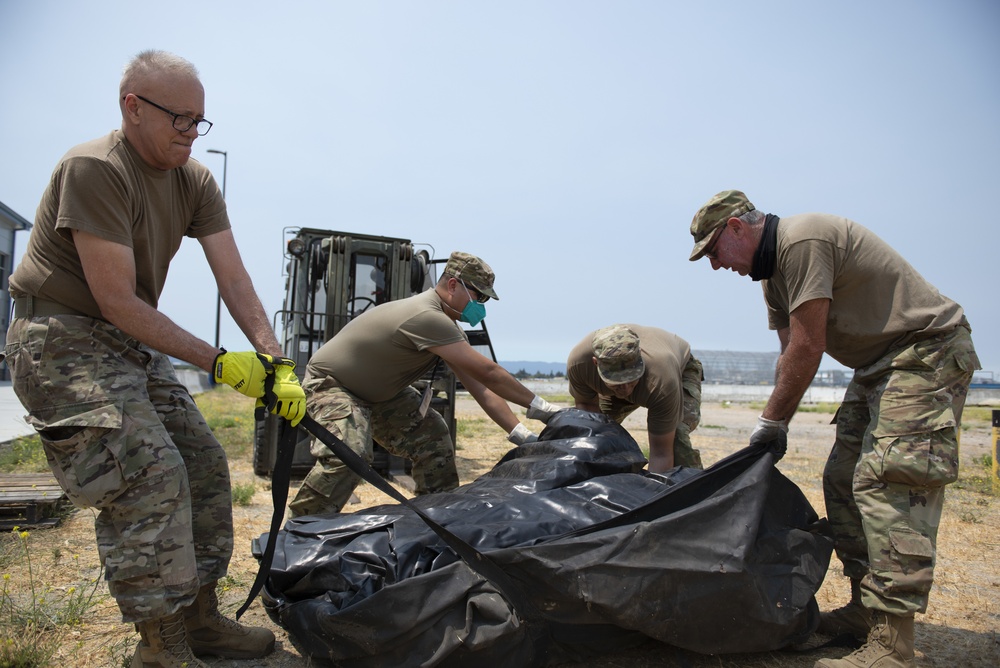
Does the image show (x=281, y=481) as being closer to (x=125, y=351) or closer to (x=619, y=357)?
(x=125, y=351)

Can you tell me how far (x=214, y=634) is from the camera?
253 centimetres

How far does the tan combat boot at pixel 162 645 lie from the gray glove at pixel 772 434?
6.74 feet

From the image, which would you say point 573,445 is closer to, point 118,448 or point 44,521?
point 118,448

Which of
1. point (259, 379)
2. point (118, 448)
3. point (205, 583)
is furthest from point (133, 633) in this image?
point (259, 379)

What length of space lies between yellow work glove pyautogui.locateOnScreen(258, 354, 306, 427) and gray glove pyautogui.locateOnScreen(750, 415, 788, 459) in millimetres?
1643

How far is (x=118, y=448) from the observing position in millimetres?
2102

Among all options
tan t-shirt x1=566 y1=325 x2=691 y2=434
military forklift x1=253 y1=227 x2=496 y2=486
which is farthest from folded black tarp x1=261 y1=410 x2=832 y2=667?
military forklift x1=253 y1=227 x2=496 y2=486

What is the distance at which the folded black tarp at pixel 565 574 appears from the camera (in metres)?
2.20

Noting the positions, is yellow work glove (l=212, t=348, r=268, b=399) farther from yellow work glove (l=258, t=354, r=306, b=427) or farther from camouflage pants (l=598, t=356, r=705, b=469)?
camouflage pants (l=598, t=356, r=705, b=469)

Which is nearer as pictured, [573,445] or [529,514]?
[529,514]

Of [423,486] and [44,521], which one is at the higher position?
[423,486]

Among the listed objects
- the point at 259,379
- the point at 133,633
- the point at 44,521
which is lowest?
the point at 44,521

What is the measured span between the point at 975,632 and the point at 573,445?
5.72 feet

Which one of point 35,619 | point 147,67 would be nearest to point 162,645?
point 35,619
